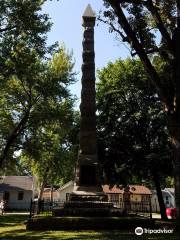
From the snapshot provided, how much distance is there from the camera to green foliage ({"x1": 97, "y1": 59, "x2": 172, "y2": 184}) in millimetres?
27250

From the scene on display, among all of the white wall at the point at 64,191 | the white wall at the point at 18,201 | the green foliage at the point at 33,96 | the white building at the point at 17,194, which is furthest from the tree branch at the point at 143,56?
the white wall at the point at 64,191

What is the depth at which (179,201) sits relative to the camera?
1065 cm

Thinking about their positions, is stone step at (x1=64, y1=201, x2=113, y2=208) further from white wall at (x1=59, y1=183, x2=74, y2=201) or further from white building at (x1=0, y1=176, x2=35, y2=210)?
white wall at (x1=59, y1=183, x2=74, y2=201)

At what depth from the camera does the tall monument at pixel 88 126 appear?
57.7 feet

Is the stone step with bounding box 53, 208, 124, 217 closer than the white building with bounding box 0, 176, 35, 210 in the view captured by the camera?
Yes

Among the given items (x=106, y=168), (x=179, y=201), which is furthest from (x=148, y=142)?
(x=179, y=201)

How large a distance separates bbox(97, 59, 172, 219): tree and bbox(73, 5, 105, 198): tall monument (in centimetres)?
854

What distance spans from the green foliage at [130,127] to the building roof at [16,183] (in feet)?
88.7

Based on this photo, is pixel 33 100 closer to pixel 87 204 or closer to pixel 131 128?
pixel 131 128

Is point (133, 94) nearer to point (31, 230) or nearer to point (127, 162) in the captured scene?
point (127, 162)

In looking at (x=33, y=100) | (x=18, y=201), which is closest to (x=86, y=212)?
(x=33, y=100)

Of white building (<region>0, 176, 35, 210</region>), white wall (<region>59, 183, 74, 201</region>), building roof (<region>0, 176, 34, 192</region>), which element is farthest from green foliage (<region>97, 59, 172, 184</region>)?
white wall (<region>59, 183, 74, 201</region>)

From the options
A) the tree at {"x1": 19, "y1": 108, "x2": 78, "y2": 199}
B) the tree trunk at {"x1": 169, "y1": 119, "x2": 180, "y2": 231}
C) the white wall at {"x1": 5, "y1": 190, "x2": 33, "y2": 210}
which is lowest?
the white wall at {"x1": 5, "y1": 190, "x2": 33, "y2": 210}

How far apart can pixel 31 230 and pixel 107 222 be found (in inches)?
135
